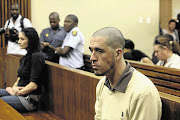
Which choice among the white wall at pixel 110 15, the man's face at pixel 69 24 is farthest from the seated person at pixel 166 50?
the white wall at pixel 110 15

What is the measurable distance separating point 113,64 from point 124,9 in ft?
Answer: 22.8

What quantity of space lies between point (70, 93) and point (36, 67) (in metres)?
0.57

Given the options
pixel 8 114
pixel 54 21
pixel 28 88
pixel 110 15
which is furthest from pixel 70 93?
pixel 110 15

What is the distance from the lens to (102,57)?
5.96 feet

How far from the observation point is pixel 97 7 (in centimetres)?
805

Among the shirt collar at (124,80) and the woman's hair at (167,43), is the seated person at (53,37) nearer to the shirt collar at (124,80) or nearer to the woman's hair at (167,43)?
the woman's hair at (167,43)

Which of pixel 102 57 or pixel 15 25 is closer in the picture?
pixel 102 57

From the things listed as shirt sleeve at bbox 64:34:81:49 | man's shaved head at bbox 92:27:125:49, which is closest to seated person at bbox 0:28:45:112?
shirt sleeve at bbox 64:34:81:49

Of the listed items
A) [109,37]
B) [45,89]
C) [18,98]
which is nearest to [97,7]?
[45,89]

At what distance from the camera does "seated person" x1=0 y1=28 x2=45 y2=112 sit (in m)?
3.47

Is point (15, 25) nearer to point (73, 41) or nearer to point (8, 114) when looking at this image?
point (73, 41)

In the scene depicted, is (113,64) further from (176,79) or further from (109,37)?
(176,79)

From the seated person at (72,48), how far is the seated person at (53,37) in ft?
1.19

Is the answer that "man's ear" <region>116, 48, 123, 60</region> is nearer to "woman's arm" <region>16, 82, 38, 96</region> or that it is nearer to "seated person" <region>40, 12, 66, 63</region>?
"woman's arm" <region>16, 82, 38, 96</region>
